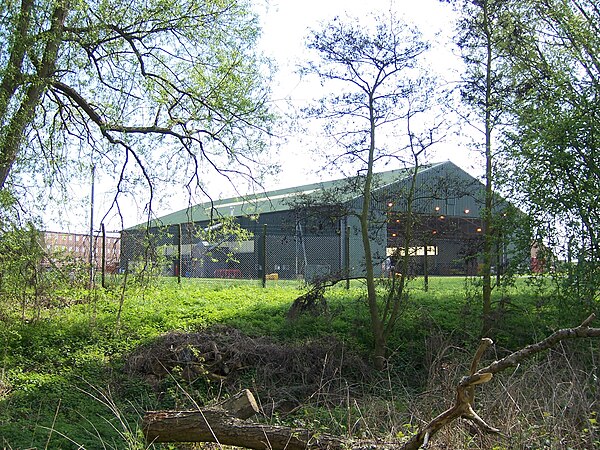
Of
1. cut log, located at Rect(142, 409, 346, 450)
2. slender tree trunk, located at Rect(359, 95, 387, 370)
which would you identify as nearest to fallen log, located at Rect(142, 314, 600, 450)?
cut log, located at Rect(142, 409, 346, 450)

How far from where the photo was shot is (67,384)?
823cm

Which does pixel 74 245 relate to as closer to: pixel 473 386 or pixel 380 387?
pixel 380 387

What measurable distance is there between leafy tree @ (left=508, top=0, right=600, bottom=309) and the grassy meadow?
723 millimetres

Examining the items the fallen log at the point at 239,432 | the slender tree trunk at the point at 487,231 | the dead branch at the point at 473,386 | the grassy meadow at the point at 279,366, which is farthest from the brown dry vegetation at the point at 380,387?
the slender tree trunk at the point at 487,231

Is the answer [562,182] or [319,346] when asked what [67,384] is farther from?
[562,182]

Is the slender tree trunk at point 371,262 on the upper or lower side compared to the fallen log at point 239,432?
upper

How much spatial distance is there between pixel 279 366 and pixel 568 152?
196 inches

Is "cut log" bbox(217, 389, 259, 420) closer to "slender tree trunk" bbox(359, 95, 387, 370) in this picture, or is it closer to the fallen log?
the fallen log

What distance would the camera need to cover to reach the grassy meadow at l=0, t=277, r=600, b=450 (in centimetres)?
592

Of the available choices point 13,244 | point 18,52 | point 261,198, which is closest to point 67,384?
point 13,244

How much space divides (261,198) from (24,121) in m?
4.52

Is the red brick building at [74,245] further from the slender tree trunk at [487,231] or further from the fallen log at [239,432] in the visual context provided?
the slender tree trunk at [487,231]

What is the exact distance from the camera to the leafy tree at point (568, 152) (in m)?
8.89

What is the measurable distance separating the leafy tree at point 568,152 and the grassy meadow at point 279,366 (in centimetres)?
72
